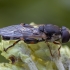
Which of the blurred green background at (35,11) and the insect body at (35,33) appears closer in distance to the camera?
the insect body at (35,33)

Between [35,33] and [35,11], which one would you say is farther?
[35,11]

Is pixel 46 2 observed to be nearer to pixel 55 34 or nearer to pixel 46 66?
pixel 55 34

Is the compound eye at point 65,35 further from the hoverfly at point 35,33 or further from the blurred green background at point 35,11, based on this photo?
the blurred green background at point 35,11

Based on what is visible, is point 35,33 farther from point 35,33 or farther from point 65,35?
point 65,35

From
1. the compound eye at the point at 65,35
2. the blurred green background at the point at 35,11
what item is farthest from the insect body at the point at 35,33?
the blurred green background at the point at 35,11

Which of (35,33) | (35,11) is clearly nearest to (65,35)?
(35,33)
